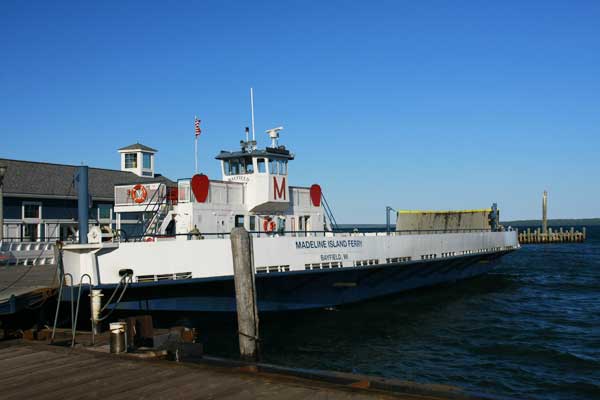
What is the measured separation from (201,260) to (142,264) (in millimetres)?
1397

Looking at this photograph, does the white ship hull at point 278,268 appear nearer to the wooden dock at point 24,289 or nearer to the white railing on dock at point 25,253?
the wooden dock at point 24,289

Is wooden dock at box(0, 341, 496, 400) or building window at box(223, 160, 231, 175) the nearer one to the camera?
wooden dock at box(0, 341, 496, 400)

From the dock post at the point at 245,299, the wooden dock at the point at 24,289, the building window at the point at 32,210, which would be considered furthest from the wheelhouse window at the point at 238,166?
the building window at the point at 32,210

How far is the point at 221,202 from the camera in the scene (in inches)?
636

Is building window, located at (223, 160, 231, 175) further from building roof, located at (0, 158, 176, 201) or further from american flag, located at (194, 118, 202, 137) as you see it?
building roof, located at (0, 158, 176, 201)

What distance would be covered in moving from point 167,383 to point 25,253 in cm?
1478

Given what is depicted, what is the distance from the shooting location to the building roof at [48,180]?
24.1 metres

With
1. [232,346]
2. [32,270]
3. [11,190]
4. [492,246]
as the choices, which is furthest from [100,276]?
[492,246]

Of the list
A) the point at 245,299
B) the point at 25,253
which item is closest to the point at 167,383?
the point at 245,299

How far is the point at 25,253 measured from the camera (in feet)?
64.4

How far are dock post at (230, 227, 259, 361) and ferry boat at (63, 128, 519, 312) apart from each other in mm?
2318

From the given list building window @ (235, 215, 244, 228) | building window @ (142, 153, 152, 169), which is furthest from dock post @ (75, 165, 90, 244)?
building window @ (142, 153, 152, 169)

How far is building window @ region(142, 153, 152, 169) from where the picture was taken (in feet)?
101

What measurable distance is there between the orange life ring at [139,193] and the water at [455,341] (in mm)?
3918
